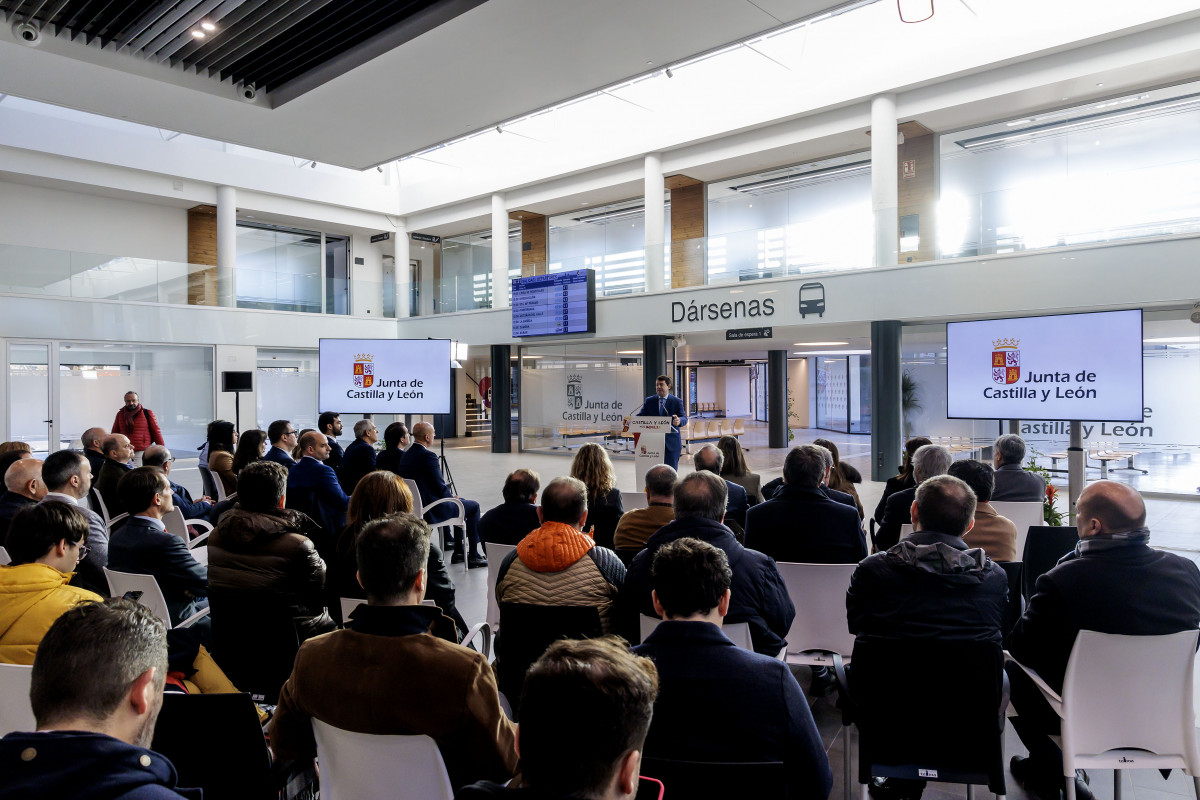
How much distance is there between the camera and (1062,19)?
1006cm

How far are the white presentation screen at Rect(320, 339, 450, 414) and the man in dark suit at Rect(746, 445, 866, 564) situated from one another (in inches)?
266

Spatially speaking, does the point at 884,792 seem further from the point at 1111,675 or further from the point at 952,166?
the point at 952,166

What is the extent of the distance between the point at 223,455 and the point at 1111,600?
21.9 feet

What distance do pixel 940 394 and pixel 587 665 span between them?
38.2ft

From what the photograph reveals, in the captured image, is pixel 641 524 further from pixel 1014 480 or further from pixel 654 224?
pixel 654 224

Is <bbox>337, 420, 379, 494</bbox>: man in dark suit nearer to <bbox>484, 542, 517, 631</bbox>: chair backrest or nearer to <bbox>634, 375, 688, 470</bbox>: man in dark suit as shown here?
<bbox>484, 542, 517, 631</bbox>: chair backrest

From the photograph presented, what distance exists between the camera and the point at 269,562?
3010 millimetres

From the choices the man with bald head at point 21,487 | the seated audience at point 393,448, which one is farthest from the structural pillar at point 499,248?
the man with bald head at point 21,487

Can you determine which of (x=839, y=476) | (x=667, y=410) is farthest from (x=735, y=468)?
(x=667, y=410)

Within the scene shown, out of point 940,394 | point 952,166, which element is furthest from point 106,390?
point 952,166

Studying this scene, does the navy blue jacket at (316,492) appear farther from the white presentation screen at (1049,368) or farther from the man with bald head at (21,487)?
the white presentation screen at (1049,368)

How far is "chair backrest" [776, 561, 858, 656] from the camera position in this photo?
3.16 metres

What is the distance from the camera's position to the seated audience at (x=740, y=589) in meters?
2.68

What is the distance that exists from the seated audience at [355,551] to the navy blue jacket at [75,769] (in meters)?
1.53
